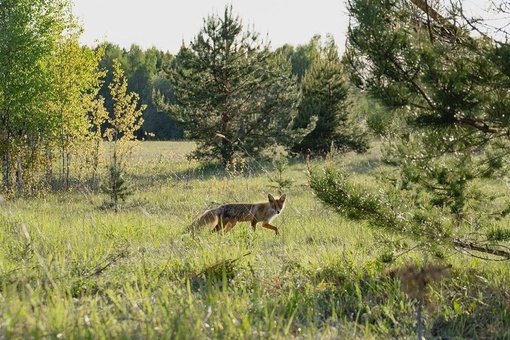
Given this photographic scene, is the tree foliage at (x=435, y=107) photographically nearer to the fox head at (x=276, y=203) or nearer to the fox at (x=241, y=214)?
the fox at (x=241, y=214)

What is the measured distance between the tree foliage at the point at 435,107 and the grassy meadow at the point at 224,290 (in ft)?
1.58

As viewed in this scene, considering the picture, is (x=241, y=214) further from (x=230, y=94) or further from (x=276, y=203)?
(x=230, y=94)

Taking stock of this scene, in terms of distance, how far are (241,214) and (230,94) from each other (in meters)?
13.6

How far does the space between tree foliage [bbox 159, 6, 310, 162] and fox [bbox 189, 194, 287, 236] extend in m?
12.0

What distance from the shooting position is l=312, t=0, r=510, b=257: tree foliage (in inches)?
158

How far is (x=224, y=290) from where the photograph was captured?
3531 mm

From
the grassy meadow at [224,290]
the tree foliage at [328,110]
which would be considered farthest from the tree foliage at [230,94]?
the grassy meadow at [224,290]

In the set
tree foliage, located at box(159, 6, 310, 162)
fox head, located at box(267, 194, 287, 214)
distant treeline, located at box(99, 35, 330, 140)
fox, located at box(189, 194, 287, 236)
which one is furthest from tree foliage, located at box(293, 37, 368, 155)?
distant treeline, located at box(99, 35, 330, 140)

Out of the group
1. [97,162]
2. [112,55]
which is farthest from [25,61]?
[112,55]

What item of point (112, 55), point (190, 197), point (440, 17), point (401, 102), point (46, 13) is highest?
point (112, 55)

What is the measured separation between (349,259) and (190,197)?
8.52 m

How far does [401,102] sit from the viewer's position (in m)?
4.41

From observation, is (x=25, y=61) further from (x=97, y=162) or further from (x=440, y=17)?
(x=440, y=17)

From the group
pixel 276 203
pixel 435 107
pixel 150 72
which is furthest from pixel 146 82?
pixel 435 107
